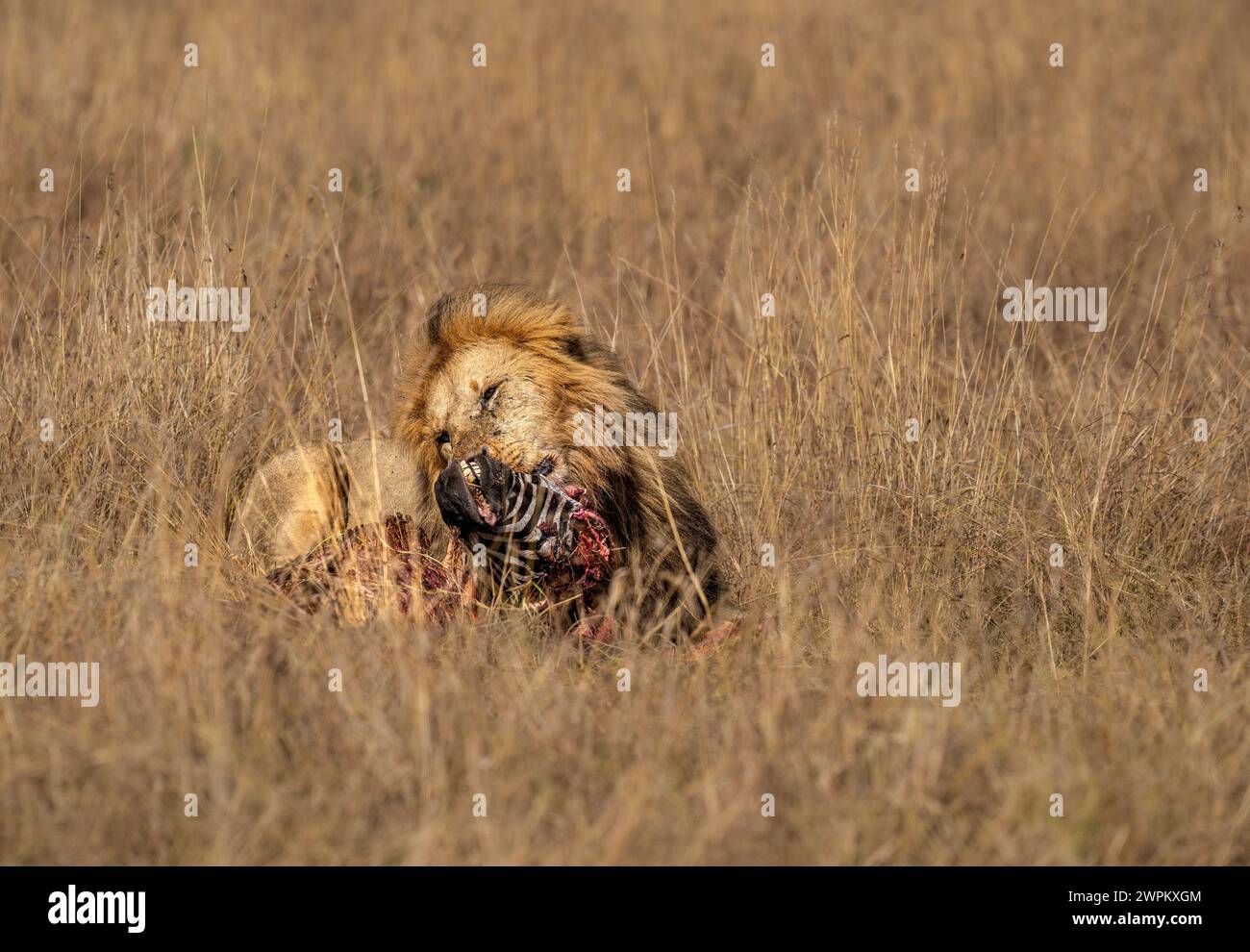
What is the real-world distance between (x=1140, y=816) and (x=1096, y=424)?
92.2 inches

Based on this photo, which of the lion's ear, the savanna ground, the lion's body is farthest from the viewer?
the lion's body

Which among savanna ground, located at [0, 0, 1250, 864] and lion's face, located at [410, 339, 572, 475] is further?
lion's face, located at [410, 339, 572, 475]

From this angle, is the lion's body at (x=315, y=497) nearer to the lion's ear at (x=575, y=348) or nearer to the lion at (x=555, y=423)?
the lion at (x=555, y=423)

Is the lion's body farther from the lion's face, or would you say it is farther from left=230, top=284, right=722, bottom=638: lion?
the lion's face

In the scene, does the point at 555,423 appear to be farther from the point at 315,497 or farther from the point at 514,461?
→ the point at 315,497

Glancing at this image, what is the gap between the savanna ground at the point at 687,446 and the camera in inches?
120

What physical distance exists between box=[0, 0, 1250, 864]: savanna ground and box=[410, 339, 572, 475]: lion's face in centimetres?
48

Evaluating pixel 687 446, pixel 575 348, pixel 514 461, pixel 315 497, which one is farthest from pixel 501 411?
pixel 687 446

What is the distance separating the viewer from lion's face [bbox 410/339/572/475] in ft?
13.5

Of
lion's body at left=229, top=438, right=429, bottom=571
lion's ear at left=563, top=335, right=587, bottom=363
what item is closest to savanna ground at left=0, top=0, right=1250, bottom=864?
lion's body at left=229, top=438, right=429, bottom=571

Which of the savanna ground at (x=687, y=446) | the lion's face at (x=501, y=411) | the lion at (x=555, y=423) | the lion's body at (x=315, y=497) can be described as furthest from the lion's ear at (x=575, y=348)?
the savanna ground at (x=687, y=446)
